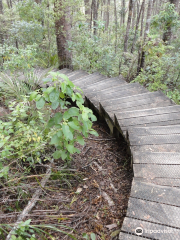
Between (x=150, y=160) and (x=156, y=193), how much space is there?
0.46m

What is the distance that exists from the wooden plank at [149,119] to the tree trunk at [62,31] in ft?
15.2

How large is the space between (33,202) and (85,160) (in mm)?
1110

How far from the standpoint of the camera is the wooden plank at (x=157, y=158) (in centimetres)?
185

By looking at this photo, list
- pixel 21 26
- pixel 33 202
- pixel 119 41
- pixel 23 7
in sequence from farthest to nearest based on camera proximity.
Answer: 1. pixel 119 41
2. pixel 23 7
3. pixel 21 26
4. pixel 33 202

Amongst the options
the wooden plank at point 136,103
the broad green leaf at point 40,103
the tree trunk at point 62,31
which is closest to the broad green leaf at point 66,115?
the broad green leaf at point 40,103

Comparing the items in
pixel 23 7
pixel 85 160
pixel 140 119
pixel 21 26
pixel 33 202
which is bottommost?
pixel 85 160

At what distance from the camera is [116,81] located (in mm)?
4906

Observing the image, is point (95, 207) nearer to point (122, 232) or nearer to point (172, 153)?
point (122, 232)

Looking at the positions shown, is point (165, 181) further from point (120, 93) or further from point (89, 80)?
A: point (89, 80)

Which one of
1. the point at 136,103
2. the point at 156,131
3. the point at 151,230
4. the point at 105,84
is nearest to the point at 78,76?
the point at 105,84

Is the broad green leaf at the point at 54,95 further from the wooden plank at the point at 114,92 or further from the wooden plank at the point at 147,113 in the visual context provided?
the wooden plank at the point at 114,92

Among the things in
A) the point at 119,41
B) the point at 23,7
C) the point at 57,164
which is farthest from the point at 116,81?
the point at 119,41

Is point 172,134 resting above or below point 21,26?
below

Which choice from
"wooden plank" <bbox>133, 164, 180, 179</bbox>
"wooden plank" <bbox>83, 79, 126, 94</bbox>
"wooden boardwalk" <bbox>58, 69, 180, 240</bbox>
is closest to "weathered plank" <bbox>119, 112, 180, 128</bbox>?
"wooden boardwalk" <bbox>58, 69, 180, 240</bbox>
